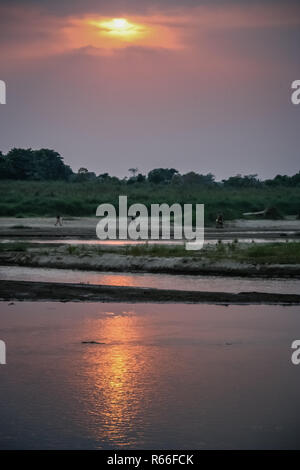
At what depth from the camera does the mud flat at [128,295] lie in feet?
66.1

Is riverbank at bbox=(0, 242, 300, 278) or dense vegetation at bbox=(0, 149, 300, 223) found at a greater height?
dense vegetation at bbox=(0, 149, 300, 223)

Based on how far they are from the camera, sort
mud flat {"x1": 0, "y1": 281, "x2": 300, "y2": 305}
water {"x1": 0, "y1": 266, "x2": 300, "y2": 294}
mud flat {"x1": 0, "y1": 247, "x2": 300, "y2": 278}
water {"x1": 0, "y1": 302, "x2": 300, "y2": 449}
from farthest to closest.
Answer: mud flat {"x1": 0, "y1": 247, "x2": 300, "y2": 278} → water {"x1": 0, "y1": 266, "x2": 300, "y2": 294} → mud flat {"x1": 0, "y1": 281, "x2": 300, "y2": 305} → water {"x1": 0, "y1": 302, "x2": 300, "y2": 449}

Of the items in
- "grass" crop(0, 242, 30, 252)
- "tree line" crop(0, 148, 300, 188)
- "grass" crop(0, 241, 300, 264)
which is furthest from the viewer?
"tree line" crop(0, 148, 300, 188)

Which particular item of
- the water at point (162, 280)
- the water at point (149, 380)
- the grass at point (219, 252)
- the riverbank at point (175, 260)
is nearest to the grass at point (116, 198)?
the grass at point (219, 252)

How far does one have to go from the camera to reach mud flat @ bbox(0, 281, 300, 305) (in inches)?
794

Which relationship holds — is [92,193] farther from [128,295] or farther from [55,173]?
[128,295]

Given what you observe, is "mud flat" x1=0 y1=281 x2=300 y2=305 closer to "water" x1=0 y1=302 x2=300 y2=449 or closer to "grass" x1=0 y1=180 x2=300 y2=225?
"water" x1=0 y1=302 x2=300 y2=449

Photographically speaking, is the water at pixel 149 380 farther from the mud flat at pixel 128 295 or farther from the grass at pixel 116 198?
the grass at pixel 116 198

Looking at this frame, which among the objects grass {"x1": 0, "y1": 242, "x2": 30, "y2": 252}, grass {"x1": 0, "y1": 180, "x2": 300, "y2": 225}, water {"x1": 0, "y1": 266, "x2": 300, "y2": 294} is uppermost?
grass {"x1": 0, "y1": 180, "x2": 300, "y2": 225}

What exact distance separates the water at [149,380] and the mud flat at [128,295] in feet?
4.77

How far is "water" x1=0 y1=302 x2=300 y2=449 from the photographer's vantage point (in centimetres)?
1017

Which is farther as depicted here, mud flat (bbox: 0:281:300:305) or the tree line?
the tree line

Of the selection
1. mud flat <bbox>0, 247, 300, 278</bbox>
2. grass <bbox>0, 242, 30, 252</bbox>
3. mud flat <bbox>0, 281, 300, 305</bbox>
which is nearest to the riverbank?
mud flat <bbox>0, 247, 300, 278</bbox>

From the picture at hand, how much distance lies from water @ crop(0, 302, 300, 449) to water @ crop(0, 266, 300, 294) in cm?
421
